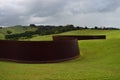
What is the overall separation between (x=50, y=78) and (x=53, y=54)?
11548 millimetres

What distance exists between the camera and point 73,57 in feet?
114

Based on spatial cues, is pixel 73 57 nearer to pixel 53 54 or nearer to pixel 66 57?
pixel 66 57

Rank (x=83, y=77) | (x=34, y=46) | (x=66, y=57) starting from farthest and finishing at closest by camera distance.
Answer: (x=66, y=57), (x=34, y=46), (x=83, y=77)

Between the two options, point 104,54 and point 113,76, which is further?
point 104,54

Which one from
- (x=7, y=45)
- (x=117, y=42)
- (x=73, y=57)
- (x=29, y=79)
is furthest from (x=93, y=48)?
(x=29, y=79)

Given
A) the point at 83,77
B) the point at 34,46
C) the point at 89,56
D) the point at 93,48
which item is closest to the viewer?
the point at 83,77

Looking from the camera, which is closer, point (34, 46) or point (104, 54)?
point (34, 46)

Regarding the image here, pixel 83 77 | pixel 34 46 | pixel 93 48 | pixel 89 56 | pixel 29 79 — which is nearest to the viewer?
pixel 29 79

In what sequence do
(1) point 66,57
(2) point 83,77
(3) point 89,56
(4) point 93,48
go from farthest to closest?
(4) point 93,48 < (3) point 89,56 < (1) point 66,57 < (2) point 83,77

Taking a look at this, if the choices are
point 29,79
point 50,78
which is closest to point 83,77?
point 50,78

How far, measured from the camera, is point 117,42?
144ft

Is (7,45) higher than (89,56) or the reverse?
higher

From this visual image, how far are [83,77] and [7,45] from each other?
1337cm

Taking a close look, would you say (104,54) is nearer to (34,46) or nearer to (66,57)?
(66,57)
